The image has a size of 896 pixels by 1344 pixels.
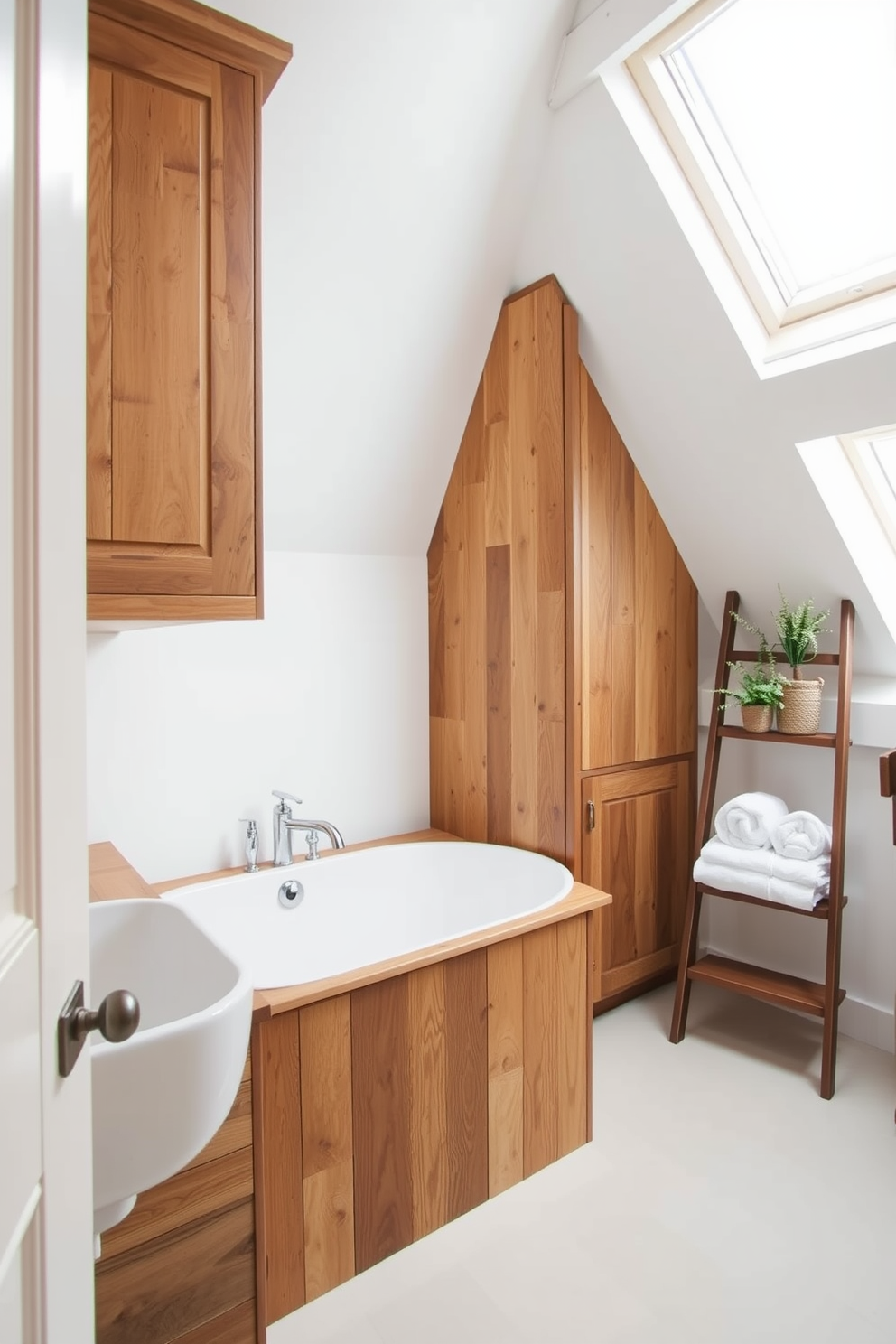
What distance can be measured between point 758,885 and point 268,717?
157cm

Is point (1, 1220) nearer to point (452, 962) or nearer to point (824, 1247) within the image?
point (452, 962)

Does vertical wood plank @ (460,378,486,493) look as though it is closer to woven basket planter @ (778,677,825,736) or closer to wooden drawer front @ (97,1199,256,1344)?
woven basket planter @ (778,677,825,736)

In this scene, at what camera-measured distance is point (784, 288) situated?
216cm

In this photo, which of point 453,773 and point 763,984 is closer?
point 763,984

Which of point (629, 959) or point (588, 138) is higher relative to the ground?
point (588, 138)

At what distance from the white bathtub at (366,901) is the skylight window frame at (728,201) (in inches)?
64.8

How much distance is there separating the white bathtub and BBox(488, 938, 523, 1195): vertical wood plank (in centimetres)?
28

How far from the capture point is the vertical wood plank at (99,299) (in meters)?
1.28

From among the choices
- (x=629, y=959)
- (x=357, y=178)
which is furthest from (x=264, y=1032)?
(x=357, y=178)

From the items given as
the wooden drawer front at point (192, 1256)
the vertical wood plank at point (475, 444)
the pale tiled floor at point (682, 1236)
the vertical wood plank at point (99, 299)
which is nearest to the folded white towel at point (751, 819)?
the pale tiled floor at point (682, 1236)

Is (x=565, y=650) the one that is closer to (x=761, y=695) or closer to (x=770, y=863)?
(x=761, y=695)

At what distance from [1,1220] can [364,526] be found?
231cm

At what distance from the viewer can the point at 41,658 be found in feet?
2.04

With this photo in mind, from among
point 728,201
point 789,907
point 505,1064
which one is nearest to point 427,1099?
point 505,1064
